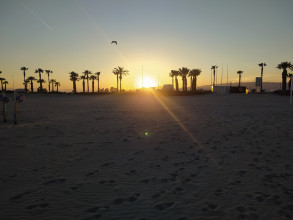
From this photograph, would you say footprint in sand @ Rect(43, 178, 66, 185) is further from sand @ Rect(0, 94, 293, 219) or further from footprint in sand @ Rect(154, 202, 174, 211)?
footprint in sand @ Rect(154, 202, 174, 211)

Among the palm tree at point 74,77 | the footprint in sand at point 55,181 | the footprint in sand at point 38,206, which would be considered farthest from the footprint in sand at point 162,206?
the palm tree at point 74,77

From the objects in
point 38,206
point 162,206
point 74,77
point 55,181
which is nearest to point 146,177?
point 162,206

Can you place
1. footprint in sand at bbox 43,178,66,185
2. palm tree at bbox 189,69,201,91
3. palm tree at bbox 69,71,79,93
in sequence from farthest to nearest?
1. palm tree at bbox 69,71,79,93
2. palm tree at bbox 189,69,201,91
3. footprint in sand at bbox 43,178,66,185

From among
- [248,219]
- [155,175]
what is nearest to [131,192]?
[155,175]

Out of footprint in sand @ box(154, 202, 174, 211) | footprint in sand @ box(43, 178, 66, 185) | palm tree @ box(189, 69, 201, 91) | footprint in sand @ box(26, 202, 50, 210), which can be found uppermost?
palm tree @ box(189, 69, 201, 91)

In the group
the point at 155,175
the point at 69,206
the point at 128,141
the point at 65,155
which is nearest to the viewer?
the point at 69,206

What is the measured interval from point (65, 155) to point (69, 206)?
10.2ft

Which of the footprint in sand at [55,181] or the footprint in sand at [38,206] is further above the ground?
the footprint in sand at [55,181]

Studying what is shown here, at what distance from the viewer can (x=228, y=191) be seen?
14.0ft

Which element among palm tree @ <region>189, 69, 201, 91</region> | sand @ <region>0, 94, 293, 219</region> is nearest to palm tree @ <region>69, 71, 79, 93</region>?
palm tree @ <region>189, 69, 201, 91</region>

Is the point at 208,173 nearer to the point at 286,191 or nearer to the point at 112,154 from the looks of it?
the point at 286,191

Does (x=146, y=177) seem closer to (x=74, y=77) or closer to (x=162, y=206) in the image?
(x=162, y=206)

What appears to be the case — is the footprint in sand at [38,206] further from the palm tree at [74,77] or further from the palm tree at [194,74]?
the palm tree at [74,77]

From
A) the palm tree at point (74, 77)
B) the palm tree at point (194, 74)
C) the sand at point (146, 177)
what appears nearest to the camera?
the sand at point (146, 177)
